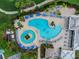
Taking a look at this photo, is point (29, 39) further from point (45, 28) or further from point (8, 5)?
point (8, 5)

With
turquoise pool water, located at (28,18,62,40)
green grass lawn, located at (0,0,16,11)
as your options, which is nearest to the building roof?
turquoise pool water, located at (28,18,62,40)

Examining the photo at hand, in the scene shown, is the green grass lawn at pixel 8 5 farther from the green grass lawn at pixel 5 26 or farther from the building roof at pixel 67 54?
the building roof at pixel 67 54

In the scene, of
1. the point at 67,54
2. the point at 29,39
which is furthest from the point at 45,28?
the point at 67,54

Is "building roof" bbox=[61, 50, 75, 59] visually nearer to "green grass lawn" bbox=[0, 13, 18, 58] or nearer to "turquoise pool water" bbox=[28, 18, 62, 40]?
"turquoise pool water" bbox=[28, 18, 62, 40]

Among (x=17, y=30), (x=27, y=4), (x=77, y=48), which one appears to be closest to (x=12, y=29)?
(x=17, y=30)

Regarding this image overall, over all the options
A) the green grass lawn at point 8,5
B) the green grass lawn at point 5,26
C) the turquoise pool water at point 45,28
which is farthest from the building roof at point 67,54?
the green grass lawn at point 8,5

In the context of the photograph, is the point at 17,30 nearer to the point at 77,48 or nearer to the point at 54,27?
the point at 54,27
